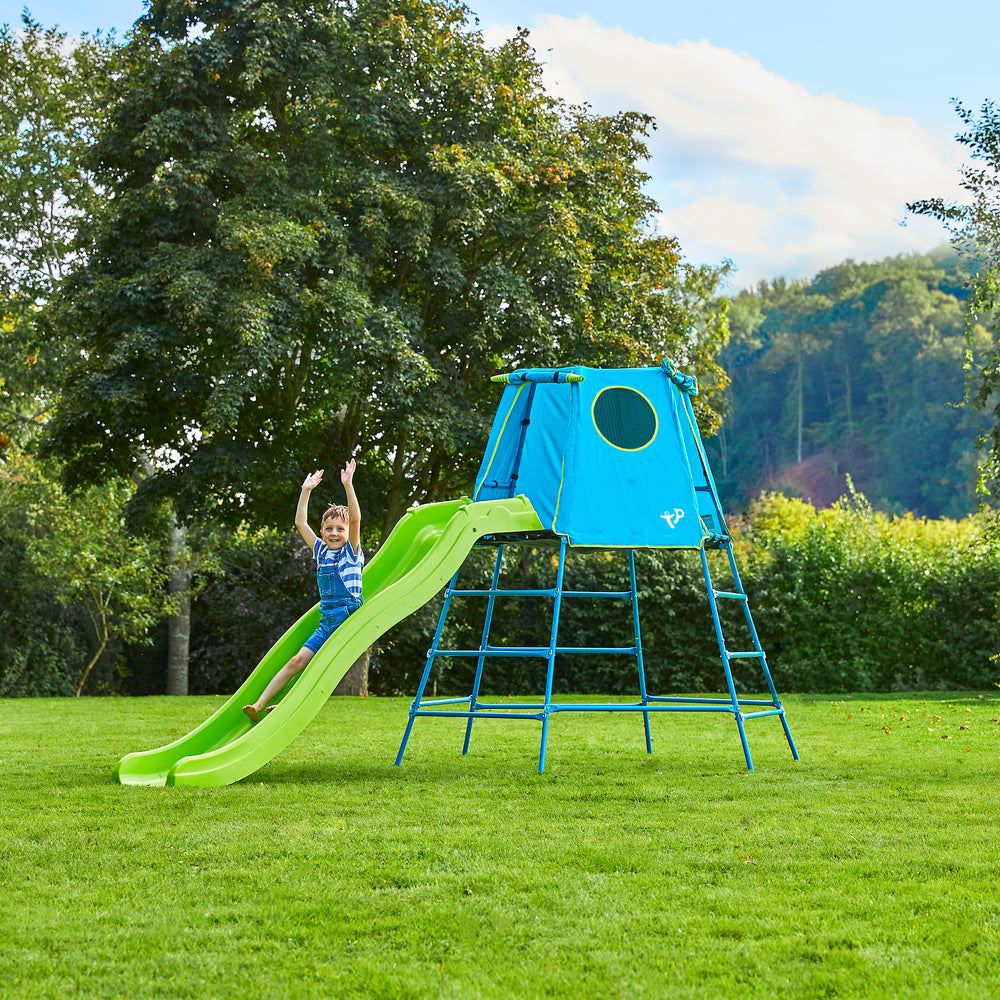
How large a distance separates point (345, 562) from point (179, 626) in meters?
12.1

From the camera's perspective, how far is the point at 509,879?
173 inches

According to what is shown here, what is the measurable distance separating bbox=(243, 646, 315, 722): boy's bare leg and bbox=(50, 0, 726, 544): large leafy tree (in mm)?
6310

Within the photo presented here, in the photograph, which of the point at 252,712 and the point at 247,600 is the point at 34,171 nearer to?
the point at 247,600

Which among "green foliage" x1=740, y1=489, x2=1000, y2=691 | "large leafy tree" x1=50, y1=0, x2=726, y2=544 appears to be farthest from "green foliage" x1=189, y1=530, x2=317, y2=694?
"green foliage" x1=740, y1=489, x2=1000, y2=691

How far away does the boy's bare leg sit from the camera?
722 cm

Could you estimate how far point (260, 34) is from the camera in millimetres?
14391

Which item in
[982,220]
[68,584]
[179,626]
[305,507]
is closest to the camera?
[305,507]

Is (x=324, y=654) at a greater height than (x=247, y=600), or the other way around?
(x=247, y=600)

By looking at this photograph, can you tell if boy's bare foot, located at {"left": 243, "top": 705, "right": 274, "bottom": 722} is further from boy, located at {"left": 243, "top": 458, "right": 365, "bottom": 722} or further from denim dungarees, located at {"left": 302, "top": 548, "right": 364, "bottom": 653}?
denim dungarees, located at {"left": 302, "top": 548, "right": 364, "bottom": 653}

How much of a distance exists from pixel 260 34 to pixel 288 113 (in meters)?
1.44

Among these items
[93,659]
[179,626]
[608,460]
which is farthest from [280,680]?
[93,659]

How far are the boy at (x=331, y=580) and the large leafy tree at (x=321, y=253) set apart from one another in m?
5.88

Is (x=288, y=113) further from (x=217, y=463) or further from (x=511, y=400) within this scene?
(x=511, y=400)

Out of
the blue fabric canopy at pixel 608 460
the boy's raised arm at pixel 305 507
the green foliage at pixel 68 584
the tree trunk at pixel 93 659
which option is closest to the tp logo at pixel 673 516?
the blue fabric canopy at pixel 608 460
